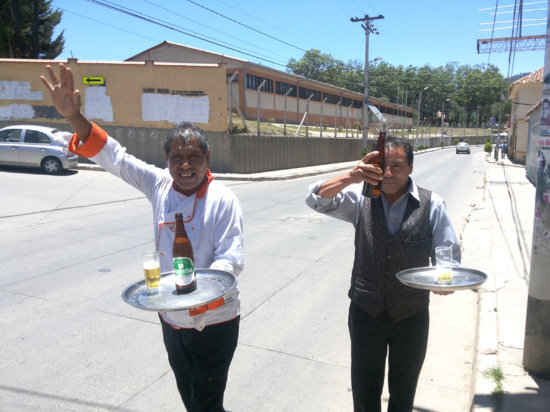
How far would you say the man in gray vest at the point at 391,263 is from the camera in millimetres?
2492

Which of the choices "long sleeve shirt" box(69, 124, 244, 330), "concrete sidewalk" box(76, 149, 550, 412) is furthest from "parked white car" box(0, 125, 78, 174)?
"long sleeve shirt" box(69, 124, 244, 330)

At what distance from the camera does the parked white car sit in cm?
1683

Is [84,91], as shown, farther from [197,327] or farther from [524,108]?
[524,108]

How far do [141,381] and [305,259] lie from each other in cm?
408

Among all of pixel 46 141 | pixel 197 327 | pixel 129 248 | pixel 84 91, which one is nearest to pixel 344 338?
pixel 197 327

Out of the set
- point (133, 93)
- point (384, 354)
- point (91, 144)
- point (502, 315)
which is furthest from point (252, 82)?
point (384, 354)

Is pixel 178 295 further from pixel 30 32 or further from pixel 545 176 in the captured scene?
pixel 30 32

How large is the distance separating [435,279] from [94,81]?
72.5 feet

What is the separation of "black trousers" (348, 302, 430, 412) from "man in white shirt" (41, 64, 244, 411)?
75cm

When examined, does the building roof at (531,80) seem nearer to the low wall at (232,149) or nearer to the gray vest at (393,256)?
the low wall at (232,149)

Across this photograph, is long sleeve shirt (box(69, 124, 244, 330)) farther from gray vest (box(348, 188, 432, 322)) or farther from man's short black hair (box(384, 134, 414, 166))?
man's short black hair (box(384, 134, 414, 166))

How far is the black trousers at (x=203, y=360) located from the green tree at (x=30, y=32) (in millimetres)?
35716

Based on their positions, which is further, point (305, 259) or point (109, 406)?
point (305, 259)

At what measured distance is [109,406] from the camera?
3.19 m
